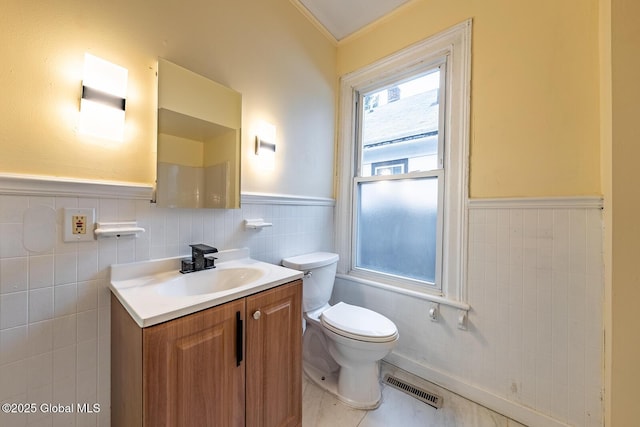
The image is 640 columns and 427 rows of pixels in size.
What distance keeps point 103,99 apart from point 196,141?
38 cm

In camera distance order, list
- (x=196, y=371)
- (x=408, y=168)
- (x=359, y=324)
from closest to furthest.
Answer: (x=196, y=371), (x=359, y=324), (x=408, y=168)

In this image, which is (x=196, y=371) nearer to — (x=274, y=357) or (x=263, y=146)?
(x=274, y=357)

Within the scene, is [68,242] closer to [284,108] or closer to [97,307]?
[97,307]

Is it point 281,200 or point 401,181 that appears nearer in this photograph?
point 281,200

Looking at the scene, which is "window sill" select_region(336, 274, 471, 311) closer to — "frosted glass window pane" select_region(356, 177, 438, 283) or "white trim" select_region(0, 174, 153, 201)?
"frosted glass window pane" select_region(356, 177, 438, 283)

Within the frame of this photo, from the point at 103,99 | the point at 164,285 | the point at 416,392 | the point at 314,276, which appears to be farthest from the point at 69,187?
the point at 416,392

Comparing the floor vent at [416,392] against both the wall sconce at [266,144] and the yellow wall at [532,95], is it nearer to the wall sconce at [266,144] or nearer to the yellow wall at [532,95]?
the yellow wall at [532,95]

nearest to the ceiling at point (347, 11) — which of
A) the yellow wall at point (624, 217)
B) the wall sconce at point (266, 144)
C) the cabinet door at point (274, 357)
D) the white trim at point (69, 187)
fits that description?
the wall sconce at point (266, 144)

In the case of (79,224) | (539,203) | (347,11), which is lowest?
(79,224)

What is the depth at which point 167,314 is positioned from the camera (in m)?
0.71

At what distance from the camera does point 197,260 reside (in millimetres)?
1145

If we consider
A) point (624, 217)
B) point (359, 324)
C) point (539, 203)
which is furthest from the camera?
point (359, 324)

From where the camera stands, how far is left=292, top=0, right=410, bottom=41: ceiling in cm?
172

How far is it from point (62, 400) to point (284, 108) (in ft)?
5.74
